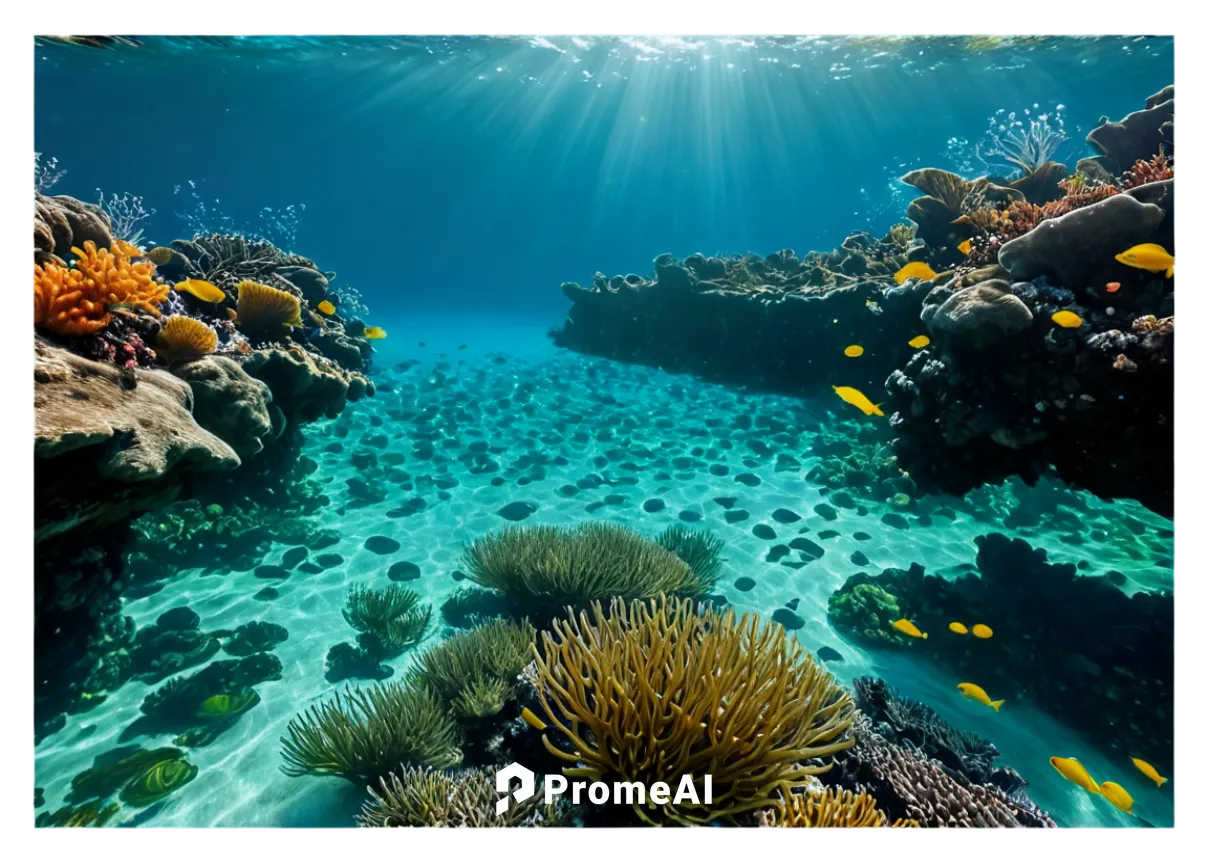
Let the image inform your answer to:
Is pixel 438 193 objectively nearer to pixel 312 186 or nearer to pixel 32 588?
pixel 312 186

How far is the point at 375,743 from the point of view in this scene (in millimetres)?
3406

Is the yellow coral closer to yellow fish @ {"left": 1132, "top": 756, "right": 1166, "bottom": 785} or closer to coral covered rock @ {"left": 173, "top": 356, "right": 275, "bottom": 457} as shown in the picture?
coral covered rock @ {"left": 173, "top": 356, "right": 275, "bottom": 457}

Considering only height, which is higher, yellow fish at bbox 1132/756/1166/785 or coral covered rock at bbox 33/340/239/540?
coral covered rock at bbox 33/340/239/540

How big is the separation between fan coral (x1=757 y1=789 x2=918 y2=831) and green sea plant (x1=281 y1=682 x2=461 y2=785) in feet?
7.16

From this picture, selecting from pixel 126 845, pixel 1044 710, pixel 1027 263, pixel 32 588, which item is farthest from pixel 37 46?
pixel 1044 710

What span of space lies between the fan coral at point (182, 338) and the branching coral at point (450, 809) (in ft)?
12.2

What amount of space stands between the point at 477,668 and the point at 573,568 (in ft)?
3.90

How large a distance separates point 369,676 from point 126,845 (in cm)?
201

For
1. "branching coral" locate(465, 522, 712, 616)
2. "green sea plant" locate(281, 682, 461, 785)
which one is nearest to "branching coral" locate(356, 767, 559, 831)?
"green sea plant" locate(281, 682, 461, 785)

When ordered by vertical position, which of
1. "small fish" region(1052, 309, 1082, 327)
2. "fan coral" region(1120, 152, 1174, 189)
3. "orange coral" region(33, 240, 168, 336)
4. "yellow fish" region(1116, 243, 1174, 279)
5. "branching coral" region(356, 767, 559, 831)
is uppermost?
"fan coral" region(1120, 152, 1174, 189)

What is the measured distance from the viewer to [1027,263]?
4.96 m

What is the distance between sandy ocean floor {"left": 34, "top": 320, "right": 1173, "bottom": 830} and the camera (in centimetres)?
387
